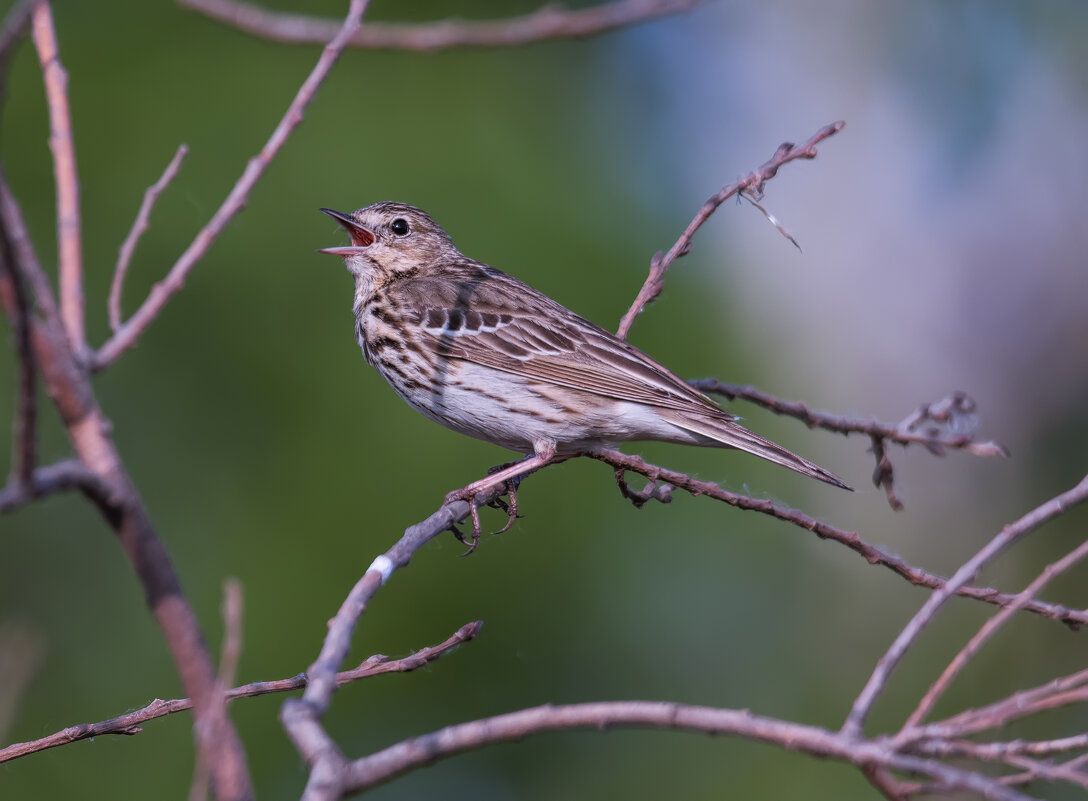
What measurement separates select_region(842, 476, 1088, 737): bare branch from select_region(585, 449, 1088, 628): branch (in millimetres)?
432

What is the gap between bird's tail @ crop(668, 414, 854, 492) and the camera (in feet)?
17.0

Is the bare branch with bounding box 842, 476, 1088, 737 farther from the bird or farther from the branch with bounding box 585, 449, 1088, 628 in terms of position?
the bird

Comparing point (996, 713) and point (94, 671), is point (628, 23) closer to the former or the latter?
point (996, 713)

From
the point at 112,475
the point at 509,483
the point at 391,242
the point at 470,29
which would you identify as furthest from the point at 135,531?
the point at 391,242

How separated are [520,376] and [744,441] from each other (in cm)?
124

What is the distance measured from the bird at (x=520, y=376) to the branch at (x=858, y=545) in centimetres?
120

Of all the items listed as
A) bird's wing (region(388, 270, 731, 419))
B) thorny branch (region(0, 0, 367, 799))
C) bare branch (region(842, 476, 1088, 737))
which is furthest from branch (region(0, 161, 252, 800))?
bird's wing (region(388, 270, 731, 419))

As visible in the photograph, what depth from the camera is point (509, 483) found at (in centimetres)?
549

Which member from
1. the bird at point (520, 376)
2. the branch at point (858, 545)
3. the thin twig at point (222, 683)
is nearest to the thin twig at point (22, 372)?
the thin twig at point (222, 683)

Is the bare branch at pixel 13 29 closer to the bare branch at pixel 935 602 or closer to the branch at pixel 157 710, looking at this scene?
the bare branch at pixel 935 602

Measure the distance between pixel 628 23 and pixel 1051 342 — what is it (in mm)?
18816

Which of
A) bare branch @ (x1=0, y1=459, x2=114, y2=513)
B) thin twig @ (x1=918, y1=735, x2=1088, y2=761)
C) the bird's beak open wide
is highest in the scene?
the bird's beak open wide

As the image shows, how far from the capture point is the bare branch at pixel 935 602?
7.25 ft

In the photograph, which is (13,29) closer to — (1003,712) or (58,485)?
(58,485)
